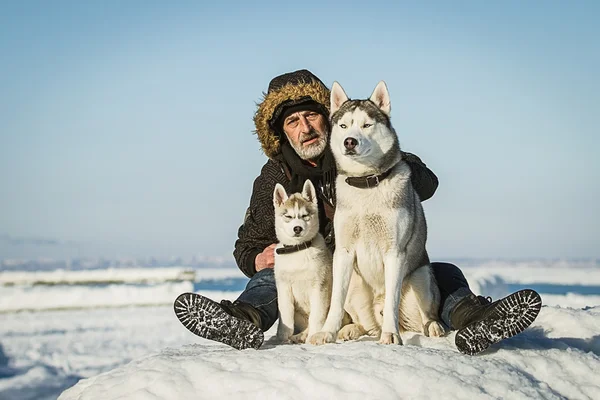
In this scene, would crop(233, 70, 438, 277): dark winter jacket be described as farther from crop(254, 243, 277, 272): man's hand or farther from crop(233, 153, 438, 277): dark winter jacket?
crop(254, 243, 277, 272): man's hand

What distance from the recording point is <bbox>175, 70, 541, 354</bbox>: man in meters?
5.16

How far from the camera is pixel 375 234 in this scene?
460 centimetres

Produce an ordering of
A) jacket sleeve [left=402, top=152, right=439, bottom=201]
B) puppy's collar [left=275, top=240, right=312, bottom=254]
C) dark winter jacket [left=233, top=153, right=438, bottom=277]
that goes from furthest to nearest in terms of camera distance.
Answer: dark winter jacket [left=233, top=153, right=438, bottom=277]
jacket sleeve [left=402, top=152, right=439, bottom=201]
puppy's collar [left=275, top=240, right=312, bottom=254]

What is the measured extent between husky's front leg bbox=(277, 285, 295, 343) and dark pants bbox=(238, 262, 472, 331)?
0.13 meters

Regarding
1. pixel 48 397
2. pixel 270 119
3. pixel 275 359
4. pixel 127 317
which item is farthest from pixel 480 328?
pixel 127 317

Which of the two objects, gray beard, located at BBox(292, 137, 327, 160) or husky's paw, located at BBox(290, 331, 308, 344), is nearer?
husky's paw, located at BBox(290, 331, 308, 344)

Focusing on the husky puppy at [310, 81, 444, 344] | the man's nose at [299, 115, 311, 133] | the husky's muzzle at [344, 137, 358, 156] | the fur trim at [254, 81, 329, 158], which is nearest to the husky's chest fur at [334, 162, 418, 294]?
the husky puppy at [310, 81, 444, 344]

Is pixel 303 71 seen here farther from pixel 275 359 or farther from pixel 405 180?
pixel 275 359

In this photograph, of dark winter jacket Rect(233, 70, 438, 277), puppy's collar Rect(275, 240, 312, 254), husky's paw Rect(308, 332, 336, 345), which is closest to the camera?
husky's paw Rect(308, 332, 336, 345)

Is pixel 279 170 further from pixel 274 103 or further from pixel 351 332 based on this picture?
pixel 351 332

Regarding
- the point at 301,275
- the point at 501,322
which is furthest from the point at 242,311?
the point at 501,322

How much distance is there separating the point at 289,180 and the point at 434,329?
7.09ft

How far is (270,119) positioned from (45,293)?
1433cm

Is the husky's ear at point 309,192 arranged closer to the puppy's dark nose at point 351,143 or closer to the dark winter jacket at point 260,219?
the dark winter jacket at point 260,219
